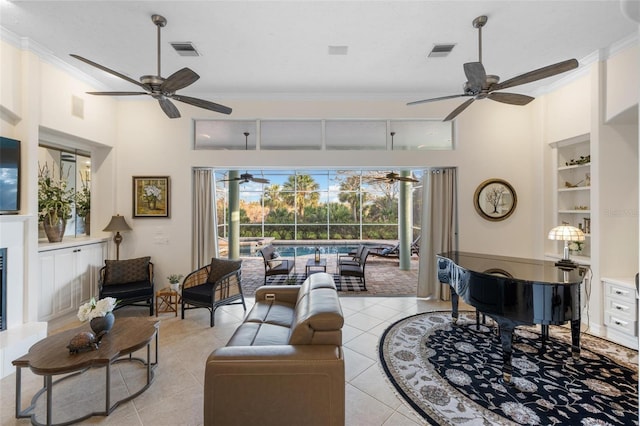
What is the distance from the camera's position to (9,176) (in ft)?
10.6

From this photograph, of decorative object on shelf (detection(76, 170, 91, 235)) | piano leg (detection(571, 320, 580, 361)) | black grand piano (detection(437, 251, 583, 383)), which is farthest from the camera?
decorative object on shelf (detection(76, 170, 91, 235))

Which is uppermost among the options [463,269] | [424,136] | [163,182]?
[424,136]

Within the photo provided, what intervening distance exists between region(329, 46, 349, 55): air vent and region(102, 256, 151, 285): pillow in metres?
4.29

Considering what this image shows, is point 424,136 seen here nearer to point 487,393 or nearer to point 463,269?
point 463,269

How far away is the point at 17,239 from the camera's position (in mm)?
3264

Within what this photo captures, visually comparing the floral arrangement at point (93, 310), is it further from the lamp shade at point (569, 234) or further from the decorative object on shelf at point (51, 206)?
the lamp shade at point (569, 234)

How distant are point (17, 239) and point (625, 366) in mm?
6956

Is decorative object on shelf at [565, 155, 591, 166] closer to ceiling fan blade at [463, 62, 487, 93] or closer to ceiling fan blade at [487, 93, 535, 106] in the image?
ceiling fan blade at [487, 93, 535, 106]

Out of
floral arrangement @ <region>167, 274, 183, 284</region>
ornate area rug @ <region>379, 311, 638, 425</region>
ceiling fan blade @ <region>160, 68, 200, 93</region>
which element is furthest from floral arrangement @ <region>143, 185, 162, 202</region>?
ornate area rug @ <region>379, 311, 638, 425</region>

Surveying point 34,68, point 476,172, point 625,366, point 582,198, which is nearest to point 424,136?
point 476,172

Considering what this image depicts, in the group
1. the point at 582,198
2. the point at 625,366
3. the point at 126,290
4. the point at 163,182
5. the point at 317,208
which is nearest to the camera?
the point at 625,366

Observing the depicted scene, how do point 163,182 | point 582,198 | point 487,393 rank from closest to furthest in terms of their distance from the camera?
point 487,393 → point 582,198 → point 163,182

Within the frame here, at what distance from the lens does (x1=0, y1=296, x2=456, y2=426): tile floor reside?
221cm

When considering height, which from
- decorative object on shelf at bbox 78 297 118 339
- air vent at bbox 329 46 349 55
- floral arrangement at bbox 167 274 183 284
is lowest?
floral arrangement at bbox 167 274 183 284
